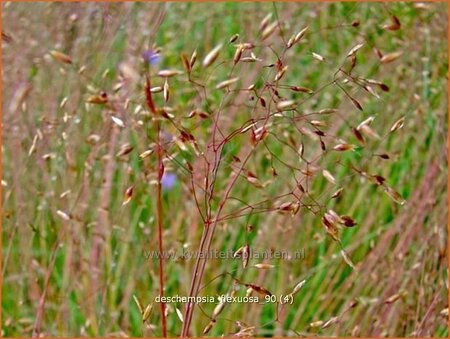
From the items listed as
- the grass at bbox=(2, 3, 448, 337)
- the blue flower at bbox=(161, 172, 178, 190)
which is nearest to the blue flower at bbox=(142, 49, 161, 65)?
the grass at bbox=(2, 3, 448, 337)

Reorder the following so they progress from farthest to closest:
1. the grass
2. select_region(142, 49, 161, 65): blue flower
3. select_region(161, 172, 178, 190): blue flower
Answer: select_region(161, 172, 178, 190): blue flower
the grass
select_region(142, 49, 161, 65): blue flower

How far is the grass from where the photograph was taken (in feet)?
3.76

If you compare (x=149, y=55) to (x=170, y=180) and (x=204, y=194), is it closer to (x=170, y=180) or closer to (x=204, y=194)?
(x=204, y=194)

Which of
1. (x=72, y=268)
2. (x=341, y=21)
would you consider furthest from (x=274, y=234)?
(x=341, y=21)

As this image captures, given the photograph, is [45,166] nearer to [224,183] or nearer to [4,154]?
[4,154]

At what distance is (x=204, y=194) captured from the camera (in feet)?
3.81

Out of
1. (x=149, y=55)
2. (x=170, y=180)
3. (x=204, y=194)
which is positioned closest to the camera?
(x=149, y=55)

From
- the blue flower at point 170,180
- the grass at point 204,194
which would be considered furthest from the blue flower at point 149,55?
the blue flower at point 170,180

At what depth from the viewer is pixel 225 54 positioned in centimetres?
157

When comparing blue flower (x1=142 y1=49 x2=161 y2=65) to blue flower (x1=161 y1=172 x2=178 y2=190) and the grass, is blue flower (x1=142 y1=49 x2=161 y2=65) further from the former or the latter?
blue flower (x1=161 y1=172 x2=178 y2=190)

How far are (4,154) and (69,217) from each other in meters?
0.41

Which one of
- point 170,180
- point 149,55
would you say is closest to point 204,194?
point 170,180

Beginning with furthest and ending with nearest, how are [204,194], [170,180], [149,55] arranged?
[170,180], [204,194], [149,55]

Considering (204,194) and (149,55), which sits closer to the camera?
(149,55)
